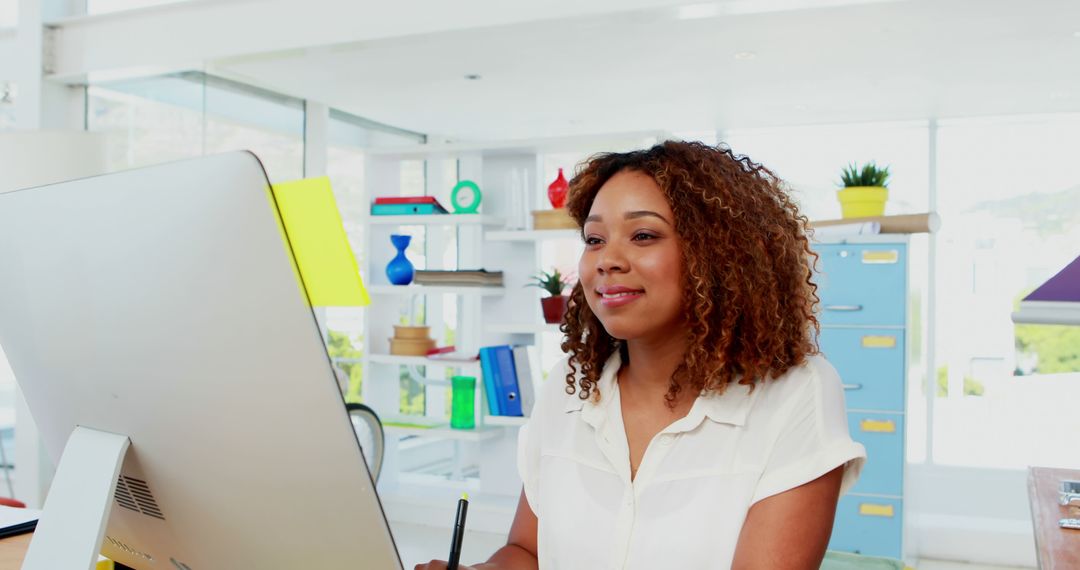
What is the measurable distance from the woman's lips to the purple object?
98 cm

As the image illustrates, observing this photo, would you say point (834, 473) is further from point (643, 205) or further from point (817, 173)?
point (817, 173)

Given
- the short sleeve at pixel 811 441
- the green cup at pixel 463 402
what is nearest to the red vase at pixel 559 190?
the green cup at pixel 463 402

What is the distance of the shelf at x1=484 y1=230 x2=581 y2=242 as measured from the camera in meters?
4.57

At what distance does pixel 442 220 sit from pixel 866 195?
2165 millimetres

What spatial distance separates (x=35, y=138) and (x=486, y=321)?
2324mm

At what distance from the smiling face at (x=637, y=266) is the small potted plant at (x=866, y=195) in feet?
11.9

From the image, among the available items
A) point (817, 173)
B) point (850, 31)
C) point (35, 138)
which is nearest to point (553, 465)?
point (35, 138)

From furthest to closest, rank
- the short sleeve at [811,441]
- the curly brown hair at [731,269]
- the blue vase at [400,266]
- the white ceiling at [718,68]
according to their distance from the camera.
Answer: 1. the blue vase at [400,266]
2. the white ceiling at [718,68]
3. the curly brown hair at [731,269]
4. the short sleeve at [811,441]

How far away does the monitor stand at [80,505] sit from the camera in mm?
812

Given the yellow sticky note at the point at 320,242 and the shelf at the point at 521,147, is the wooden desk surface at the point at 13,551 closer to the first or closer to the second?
the yellow sticky note at the point at 320,242

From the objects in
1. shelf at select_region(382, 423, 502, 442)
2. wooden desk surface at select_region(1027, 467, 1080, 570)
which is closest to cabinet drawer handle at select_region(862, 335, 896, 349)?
wooden desk surface at select_region(1027, 467, 1080, 570)

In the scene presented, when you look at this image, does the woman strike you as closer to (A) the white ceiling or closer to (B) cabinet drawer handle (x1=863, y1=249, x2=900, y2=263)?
(A) the white ceiling

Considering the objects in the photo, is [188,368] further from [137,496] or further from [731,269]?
[731,269]

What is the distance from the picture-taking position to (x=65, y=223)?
2.45 ft
